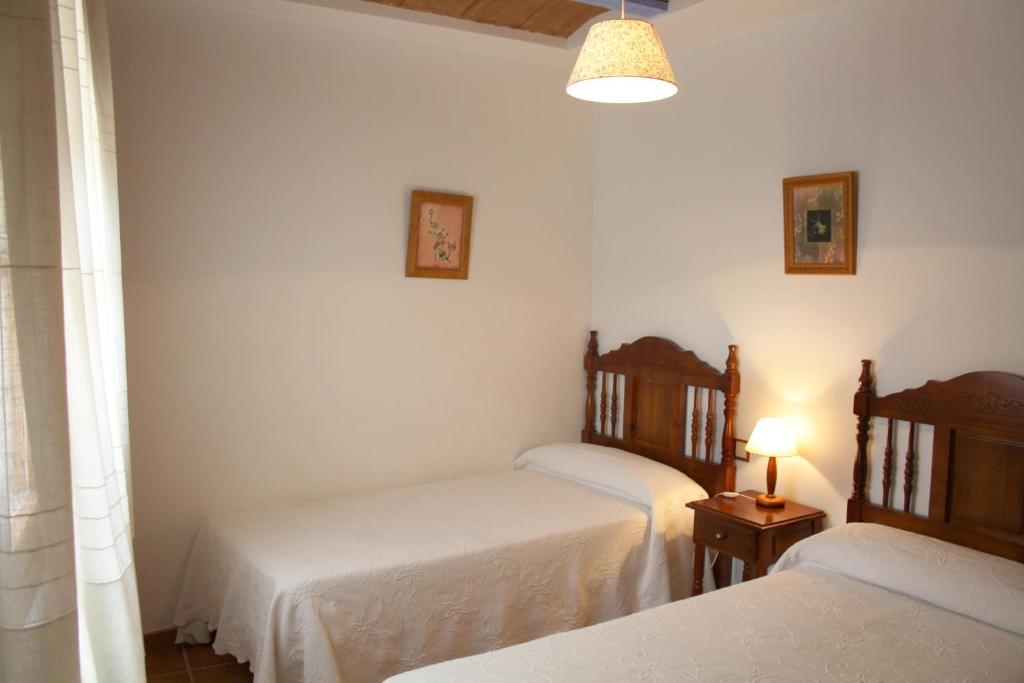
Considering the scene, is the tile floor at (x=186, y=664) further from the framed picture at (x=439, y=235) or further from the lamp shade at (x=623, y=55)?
the lamp shade at (x=623, y=55)

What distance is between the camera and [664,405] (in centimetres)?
382

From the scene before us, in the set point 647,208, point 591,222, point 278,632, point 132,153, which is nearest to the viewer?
point 278,632

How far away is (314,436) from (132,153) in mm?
1361

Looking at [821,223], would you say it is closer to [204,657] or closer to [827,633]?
[827,633]

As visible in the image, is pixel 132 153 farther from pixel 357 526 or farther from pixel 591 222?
pixel 591 222

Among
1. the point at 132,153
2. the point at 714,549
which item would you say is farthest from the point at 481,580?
the point at 132,153

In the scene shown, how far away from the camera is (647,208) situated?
155 inches

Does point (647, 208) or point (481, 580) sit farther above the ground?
point (647, 208)

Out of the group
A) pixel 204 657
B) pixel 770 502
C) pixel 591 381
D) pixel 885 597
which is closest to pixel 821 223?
pixel 770 502

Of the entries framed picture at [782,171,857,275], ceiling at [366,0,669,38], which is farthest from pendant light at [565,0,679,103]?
ceiling at [366,0,669,38]

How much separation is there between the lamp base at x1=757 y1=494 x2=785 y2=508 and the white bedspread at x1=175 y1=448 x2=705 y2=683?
373mm

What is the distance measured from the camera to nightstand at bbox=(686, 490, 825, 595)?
2.98 meters

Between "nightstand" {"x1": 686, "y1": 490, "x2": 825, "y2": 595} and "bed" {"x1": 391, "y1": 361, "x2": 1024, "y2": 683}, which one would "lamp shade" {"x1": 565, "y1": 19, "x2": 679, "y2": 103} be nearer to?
"bed" {"x1": 391, "y1": 361, "x2": 1024, "y2": 683}

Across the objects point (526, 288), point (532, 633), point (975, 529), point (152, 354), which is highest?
point (526, 288)
